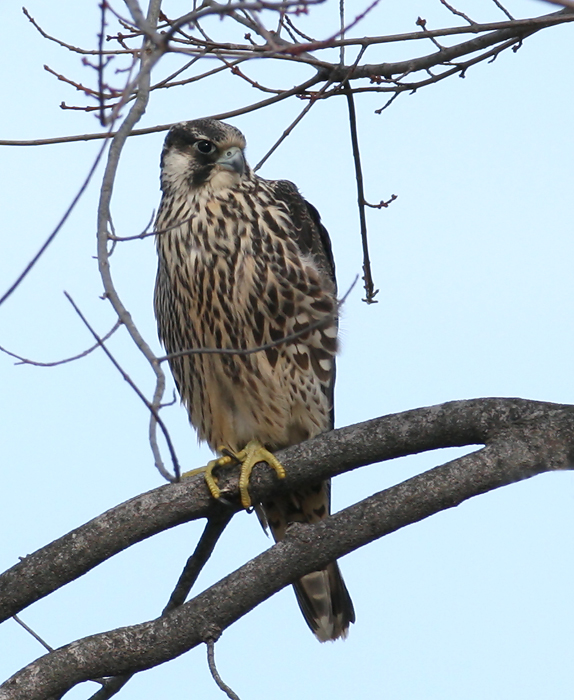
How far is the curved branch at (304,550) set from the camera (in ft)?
8.66

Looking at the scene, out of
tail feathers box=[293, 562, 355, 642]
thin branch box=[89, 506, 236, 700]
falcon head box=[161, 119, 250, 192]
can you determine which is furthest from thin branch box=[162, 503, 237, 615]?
falcon head box=[161, 119, 250, 192]

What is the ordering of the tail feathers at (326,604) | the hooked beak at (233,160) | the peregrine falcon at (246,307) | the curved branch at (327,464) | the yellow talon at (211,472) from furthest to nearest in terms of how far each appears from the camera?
the tail feathers at (326,604) → the hooked beak at (233,160) → the peregrine falcon at (246,307) → the yellow talon at (211,472) → the curved branch at (327,464)

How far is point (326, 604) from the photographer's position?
13.2ft

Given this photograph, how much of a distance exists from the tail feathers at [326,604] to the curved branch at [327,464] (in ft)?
3.71

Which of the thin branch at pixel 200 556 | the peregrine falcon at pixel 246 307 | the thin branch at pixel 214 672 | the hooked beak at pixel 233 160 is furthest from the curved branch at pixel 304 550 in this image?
the hooked beak at pixel 233 160

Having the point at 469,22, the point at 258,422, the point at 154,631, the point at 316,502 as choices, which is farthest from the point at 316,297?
the point at 154,631

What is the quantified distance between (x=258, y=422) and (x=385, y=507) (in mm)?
1236

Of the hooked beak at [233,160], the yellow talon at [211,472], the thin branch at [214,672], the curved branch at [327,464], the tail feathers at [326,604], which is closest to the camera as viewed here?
the thin branch at [214,672]

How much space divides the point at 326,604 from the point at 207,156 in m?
1.90

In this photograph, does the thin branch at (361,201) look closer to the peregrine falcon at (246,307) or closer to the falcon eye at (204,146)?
the peregrine falcon at (246,307)

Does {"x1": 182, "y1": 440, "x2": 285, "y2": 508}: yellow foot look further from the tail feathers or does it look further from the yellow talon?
the tail feathers

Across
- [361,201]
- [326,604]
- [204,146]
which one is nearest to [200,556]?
[326,604]

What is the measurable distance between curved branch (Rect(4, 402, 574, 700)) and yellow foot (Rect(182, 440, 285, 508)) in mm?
535

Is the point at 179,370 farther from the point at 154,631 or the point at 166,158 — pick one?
the point at 154,631
